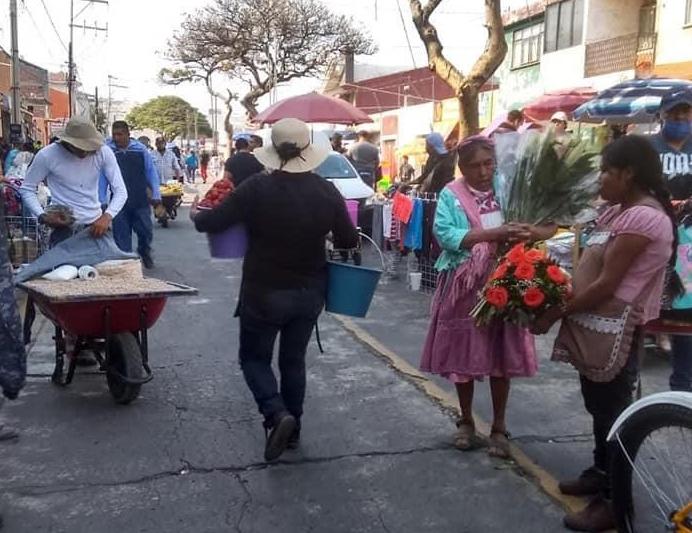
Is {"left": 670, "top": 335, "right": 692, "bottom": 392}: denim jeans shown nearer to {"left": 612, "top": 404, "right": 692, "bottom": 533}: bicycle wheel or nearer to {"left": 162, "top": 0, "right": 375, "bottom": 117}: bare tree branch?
{"left": 612, "top": 404, "right": 692, "bottom": 533}: bicycle wheel

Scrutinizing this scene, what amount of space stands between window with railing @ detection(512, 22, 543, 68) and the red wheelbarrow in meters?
23.7

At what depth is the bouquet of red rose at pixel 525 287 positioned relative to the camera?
11.3ft

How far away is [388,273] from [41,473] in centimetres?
654

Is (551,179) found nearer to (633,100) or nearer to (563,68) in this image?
(633,100)

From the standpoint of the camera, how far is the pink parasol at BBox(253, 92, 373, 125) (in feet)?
46.5

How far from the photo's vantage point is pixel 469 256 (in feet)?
13.6

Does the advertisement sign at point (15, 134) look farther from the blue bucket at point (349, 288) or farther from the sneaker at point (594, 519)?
the sneaker at point (594, 519)

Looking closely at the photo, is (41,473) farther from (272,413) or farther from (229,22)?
(229,22)

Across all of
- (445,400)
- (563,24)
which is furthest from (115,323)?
(563,24)

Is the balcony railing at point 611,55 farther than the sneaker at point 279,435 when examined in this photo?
Yes

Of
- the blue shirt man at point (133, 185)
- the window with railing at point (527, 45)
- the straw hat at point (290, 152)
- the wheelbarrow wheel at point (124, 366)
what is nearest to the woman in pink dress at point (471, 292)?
the straw hat at point (290, 152)

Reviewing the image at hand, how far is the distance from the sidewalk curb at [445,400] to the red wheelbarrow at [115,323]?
1776mm

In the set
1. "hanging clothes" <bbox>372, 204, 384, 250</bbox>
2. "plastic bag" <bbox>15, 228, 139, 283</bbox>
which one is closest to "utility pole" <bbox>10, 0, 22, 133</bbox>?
"hanging clothes" <bbox>372, 204, 384, 250</bbox>

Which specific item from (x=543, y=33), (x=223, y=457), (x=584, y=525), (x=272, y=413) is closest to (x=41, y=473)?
(x=223, y=457)
